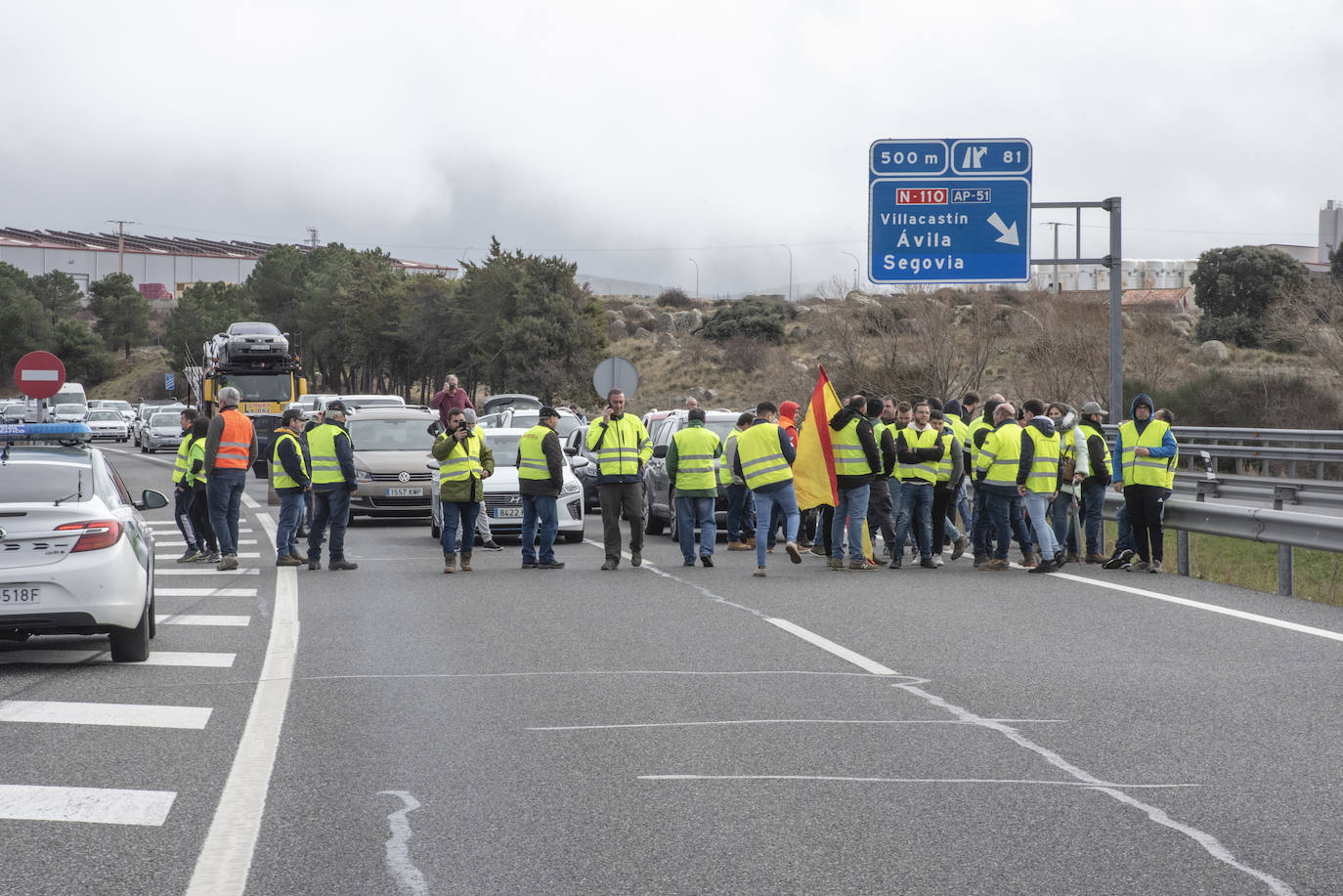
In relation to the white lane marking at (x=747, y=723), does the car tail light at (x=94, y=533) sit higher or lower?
higher

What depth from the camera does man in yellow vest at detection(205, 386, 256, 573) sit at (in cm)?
1598

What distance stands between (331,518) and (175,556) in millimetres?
3552

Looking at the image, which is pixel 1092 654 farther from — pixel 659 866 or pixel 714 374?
pixel 714 374

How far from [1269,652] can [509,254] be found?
59529 millimetres

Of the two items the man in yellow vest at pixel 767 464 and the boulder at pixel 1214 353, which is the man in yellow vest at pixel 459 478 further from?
the boulder at pixel 1214 353

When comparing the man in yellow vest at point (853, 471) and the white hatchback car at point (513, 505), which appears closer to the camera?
the man in yellow vest at point (853, 471)

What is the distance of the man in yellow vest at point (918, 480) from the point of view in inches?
638

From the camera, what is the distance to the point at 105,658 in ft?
33.8

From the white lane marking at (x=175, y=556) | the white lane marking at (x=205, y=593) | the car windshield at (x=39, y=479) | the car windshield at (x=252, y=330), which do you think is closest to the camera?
the car windshield at (x=39, y=479)

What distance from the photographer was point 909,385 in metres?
43.4

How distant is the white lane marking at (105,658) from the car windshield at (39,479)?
44.8 inches

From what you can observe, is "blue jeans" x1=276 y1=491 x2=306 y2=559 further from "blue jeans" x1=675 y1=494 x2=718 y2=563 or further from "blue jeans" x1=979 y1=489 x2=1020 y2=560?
"blue jeans" x1=979 y1=489 x2=1020 y2=560

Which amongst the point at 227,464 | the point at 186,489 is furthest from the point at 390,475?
the point at 227,464

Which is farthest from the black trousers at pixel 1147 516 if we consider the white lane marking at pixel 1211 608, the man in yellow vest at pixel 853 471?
the man in yellow vest at pixel 853 471
